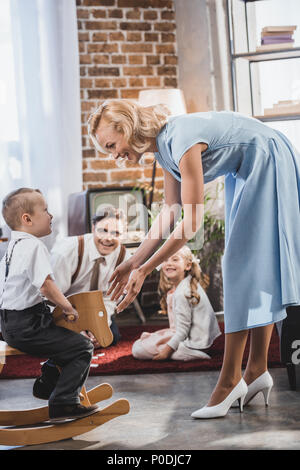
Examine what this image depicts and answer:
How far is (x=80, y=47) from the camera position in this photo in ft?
13.6

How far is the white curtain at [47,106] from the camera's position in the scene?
3.75 metres

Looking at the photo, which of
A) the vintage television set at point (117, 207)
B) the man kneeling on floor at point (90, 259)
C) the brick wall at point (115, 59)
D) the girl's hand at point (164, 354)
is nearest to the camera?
the girl's hand at point (164, 354)

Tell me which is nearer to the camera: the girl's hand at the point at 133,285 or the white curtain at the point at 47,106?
the girl's hand at the point at 133,285

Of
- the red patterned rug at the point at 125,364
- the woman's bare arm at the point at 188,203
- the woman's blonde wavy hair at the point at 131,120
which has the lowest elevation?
the red patterned rug at the point at 125,364

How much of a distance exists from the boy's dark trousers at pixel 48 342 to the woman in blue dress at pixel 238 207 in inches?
8.3

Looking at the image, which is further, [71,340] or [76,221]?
[76,221]

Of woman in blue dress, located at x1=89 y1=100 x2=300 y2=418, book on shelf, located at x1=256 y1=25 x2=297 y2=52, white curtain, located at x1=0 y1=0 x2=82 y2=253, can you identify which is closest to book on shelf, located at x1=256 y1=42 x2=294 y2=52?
book on shelf, located at x1=256 y1=25 x2=297 y2=52

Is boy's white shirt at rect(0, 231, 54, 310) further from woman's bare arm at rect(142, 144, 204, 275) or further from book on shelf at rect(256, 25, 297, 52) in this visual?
book on shelf at rect(256, 25, 297, 52)

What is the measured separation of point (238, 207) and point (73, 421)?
2.63 ft

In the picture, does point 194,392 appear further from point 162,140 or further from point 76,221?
point 76,221

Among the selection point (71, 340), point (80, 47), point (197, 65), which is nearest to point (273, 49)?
point (197, 65)

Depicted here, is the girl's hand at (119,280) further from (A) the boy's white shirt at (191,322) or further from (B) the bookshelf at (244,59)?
(B) the bookshelf at (244,59)

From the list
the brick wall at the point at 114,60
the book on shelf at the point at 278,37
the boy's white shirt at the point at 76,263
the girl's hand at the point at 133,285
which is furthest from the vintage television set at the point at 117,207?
the girl's hand at the point at 133,285

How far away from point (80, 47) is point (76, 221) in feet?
4.36
